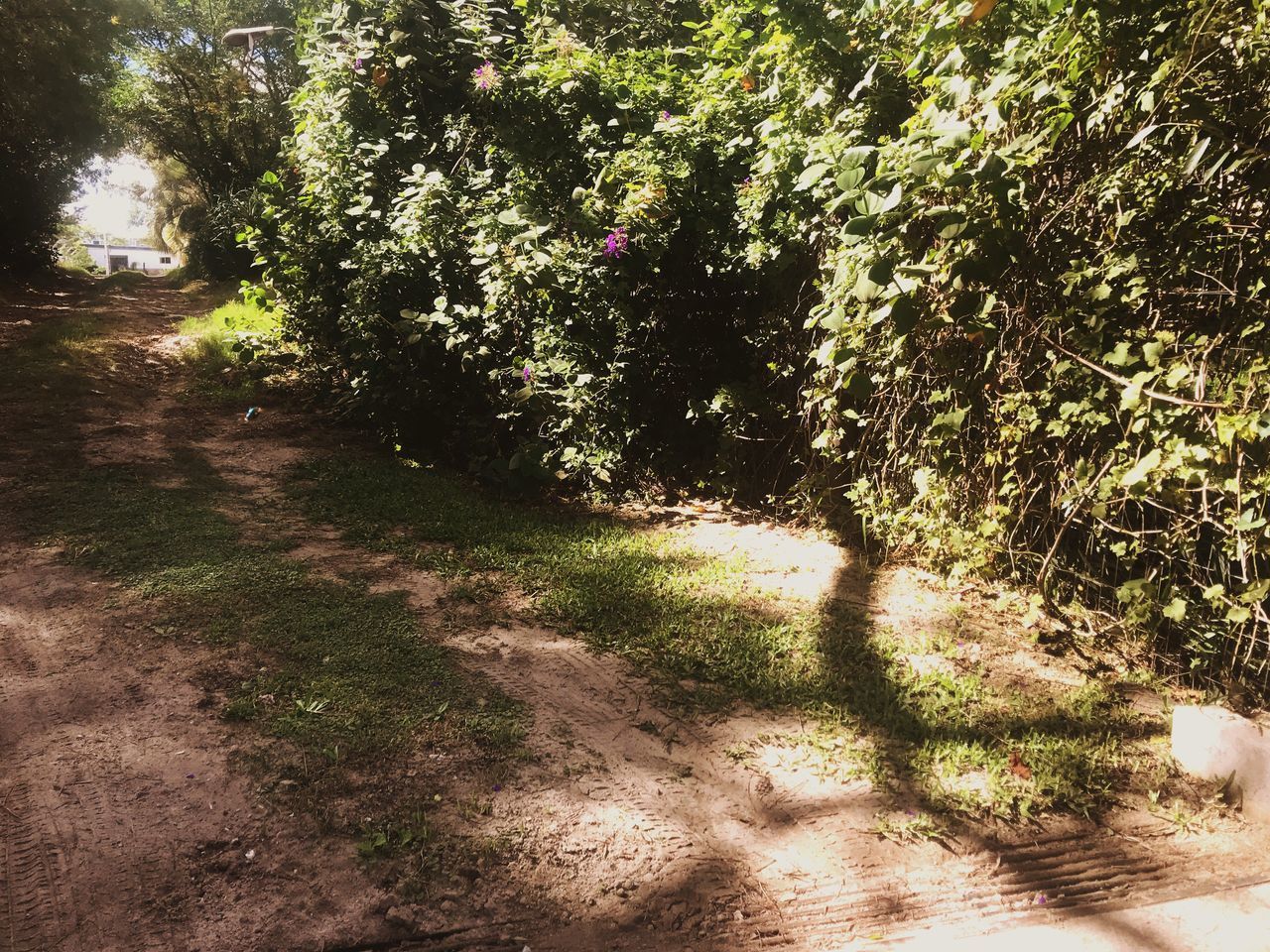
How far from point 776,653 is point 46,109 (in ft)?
58.2

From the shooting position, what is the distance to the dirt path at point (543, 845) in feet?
7.24

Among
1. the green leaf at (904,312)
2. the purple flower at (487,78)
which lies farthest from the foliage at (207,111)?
the green leaf at (904,312)

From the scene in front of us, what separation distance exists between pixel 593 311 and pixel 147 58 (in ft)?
69.5

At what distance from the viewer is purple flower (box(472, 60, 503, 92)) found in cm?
601

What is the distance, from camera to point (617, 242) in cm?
539

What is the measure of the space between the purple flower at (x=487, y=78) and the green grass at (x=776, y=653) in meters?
3.03

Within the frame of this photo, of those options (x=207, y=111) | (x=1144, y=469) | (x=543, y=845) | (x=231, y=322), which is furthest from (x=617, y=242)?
(x=207, y=111)

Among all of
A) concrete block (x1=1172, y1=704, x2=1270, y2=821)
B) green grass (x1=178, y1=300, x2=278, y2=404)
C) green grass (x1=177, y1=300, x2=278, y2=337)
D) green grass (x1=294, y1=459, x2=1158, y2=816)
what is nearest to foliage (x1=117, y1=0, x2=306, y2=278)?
green grass (x1=177, y1=300, x2=278, y2=337)

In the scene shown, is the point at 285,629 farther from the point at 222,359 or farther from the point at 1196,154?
the point at 222,359

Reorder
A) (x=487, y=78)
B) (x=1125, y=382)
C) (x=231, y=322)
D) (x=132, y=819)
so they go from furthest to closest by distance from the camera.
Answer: (x=231, y=322) < (x=487, y=78) < (x=1125, y=382) < (x=132, y=819)

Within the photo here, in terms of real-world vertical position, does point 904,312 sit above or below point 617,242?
below

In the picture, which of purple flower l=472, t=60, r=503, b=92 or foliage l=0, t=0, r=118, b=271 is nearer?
purple flower l=472, t=60, r=503, b=92

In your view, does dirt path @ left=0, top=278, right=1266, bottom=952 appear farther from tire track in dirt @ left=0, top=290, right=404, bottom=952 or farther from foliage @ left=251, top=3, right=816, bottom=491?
foliage @ left=251, top=3, right=816, bottom=491

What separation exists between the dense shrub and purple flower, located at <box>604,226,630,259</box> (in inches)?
0.8
